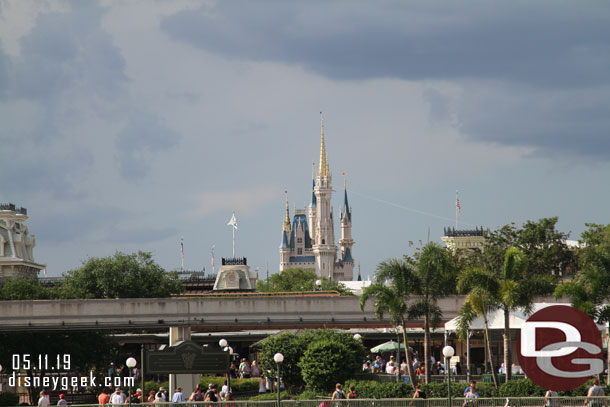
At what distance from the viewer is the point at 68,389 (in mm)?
51406

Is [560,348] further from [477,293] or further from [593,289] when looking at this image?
[593,289]

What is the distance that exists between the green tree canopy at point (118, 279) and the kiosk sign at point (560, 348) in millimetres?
55761

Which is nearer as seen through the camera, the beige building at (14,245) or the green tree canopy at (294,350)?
the green tree canopy at (294,350)

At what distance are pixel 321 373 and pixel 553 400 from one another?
12590 mm

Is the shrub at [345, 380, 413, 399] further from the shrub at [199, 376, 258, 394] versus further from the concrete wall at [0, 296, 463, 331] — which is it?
the concrete wall at [0, 296, 463, 331]

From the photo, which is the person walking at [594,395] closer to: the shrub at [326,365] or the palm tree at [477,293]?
the palm tree at [477,293]

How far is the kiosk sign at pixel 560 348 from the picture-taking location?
36.2m

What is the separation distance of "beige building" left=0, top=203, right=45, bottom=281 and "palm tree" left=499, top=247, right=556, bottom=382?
7951cm

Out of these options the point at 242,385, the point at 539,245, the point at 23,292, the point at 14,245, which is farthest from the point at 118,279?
the point at 242,385

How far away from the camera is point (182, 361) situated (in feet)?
120

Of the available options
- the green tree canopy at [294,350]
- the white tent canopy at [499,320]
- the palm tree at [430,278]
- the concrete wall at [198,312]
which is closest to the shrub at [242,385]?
the green tree canopy at [294,350]

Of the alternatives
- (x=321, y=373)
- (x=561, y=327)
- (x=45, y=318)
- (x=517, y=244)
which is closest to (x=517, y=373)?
(x=561, y=327)

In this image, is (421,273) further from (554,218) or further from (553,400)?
(554,218)

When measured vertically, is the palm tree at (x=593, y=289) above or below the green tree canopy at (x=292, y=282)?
below
